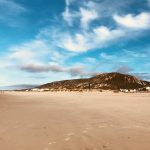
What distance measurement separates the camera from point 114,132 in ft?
37.2

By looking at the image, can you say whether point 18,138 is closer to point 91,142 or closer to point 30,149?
point 30,149

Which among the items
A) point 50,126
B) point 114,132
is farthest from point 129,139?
point 50,126

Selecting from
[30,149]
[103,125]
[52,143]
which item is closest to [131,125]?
[103,125]

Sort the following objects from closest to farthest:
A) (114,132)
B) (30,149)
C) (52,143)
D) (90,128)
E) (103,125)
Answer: (30,149) → (52,143) → (114,132) → (90,128) → (103,125)

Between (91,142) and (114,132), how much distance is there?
6.81 ft

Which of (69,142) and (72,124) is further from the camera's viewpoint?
(72,124)

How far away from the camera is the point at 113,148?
8.76 metres

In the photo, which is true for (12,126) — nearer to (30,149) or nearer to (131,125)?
(30,149)

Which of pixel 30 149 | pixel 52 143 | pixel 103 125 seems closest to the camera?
pixel 30 149

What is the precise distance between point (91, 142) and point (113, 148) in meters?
0.97

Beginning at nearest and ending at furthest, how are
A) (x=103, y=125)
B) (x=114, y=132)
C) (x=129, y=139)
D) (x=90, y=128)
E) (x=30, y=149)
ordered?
(x=30, y=149) → (x=129, y=139) → (x=114, y=132) → (x=90, y=128) → (x=103, y=125)

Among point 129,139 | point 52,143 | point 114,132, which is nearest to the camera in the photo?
point 52,143

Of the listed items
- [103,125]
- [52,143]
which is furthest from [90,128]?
[52,143]

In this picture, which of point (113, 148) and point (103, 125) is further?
point (103, 125)
